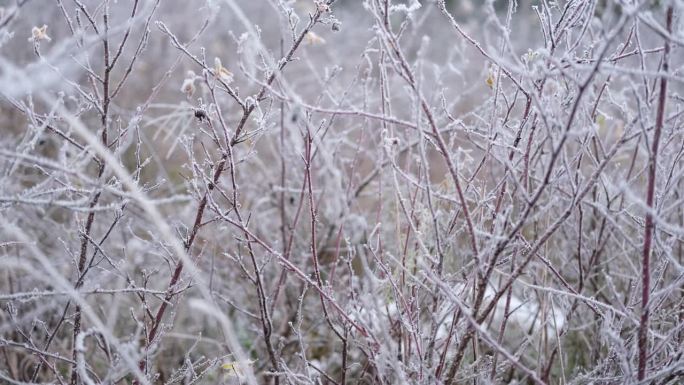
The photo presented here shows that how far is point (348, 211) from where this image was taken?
1114mm

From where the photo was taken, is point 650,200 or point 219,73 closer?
point 650,200

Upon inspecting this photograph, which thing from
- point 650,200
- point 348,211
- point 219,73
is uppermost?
point 219,73

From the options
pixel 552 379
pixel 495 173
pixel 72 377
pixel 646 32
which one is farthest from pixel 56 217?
pixel 646 32

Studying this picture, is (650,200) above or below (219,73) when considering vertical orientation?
below

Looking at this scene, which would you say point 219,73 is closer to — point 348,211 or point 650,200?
point 348,211

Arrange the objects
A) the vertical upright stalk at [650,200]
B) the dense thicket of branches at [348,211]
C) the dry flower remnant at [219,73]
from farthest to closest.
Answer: the dry flower remnant at [219,73] → the dense thicket of branches at [348,211] → the vertical upright stalk at [650,200]

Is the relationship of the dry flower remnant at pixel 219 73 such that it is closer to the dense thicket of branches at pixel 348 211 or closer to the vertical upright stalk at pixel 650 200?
the dense thicket of branches at pixel 348 211

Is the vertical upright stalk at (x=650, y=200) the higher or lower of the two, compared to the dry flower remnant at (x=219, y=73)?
lower

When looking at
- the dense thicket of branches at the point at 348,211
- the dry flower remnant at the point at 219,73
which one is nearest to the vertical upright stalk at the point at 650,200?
the dense thicket of branches at the point at 348,211

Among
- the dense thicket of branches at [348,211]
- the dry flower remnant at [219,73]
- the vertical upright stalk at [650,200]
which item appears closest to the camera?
the vertical upright stalk at [650,200]

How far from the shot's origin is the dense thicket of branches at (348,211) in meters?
1.16

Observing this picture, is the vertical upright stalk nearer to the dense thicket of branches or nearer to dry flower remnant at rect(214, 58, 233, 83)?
the dense thicket of branches

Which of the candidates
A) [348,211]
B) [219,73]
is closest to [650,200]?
[348,211]

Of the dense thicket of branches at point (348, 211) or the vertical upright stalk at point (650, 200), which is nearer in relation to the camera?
the vertical upright stalk at point (650, 200)
